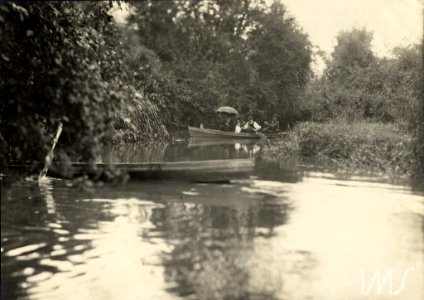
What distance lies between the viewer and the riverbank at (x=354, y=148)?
1627 centimetres

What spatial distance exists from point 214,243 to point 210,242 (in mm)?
80

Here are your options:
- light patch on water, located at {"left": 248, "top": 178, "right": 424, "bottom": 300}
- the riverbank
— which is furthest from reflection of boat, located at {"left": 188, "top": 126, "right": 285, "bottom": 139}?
light patch on water, located at {"left": 248, "top": 178, "right": 424, "bottom": 300}

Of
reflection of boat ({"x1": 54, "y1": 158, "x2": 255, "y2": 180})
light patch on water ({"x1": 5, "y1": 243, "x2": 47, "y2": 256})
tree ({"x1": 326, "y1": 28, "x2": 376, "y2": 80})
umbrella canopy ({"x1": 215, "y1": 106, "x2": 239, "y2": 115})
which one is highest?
tree ({"x1": 326, "y1": 28, "x2": 376, "y2": 80})

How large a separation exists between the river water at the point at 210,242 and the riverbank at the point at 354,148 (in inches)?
112

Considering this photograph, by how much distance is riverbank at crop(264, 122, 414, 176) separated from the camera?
16266 millimetres

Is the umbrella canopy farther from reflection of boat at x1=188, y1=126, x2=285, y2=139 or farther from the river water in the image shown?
the river water

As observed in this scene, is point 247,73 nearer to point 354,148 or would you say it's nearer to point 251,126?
point 251,126

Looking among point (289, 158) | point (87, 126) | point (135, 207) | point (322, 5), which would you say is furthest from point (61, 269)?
point (289, 158)

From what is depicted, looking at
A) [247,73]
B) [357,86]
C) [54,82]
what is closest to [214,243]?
[54,82]

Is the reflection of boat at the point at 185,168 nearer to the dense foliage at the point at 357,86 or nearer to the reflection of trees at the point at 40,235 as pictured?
the reflection of trees at the point at 40,235

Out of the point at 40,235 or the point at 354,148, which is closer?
the point at 40,235

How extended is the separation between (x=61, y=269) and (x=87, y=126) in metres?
3.00

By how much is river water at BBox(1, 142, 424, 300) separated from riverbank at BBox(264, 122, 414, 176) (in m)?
2.86

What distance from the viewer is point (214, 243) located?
790 cm
